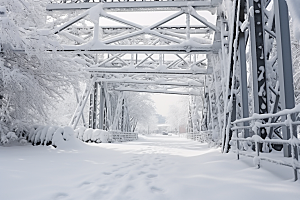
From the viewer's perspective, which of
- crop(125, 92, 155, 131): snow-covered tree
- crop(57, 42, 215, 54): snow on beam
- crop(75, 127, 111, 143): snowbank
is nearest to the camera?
crop(57, 42, 215, 54): snow on beam

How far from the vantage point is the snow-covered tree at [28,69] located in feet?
25.9

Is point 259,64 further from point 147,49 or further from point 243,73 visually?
point 147,49

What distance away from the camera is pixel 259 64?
460 centimetres

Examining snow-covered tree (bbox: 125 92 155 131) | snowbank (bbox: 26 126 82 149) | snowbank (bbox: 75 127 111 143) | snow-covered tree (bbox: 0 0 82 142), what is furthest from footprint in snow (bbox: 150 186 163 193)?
snow-covered tree (bbox: 125 92 155 131)

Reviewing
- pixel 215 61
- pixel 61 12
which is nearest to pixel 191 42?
pixel 215 61

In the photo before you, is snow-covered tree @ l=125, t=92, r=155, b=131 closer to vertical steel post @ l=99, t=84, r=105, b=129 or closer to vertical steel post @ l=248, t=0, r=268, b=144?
vertical steel post @ l=99, t=84, r=105, b=129

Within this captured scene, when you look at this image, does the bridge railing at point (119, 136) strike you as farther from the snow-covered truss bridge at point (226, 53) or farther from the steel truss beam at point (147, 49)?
the steel truss beam at point (147, 49)

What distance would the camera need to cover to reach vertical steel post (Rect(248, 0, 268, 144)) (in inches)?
181

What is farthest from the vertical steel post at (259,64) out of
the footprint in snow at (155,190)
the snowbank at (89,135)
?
the snowbank at (89,135)

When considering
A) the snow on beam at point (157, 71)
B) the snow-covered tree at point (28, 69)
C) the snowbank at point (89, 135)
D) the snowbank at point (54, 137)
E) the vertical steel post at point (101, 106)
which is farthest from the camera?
the vertical steel post at point (101, 106)

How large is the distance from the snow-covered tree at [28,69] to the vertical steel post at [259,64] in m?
6.70

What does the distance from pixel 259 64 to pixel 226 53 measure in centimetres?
398

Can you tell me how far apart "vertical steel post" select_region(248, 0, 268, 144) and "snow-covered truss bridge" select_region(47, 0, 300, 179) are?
0.02 metres

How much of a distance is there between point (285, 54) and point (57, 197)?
3.60 meters
